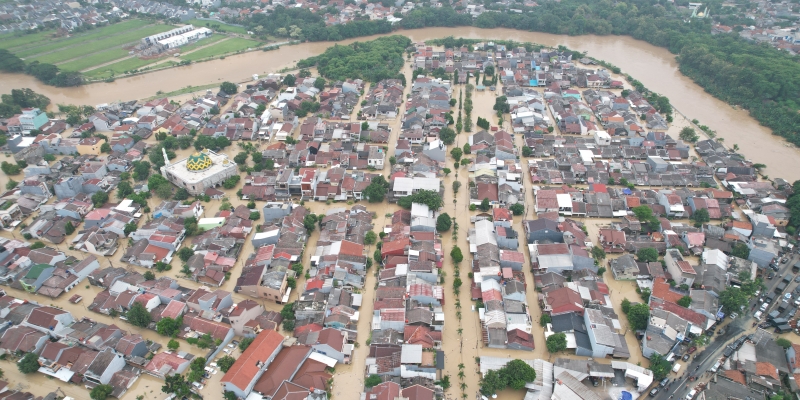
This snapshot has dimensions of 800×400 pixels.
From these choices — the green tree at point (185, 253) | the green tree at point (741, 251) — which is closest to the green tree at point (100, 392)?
the green tree at point (185, 253)

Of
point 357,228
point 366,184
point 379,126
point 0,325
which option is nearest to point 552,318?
point 357,228

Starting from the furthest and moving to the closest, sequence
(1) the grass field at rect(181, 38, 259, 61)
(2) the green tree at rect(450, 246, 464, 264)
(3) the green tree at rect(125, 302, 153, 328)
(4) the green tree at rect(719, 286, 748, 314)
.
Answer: (1) the grass field at rect(181, 38, 259, 61) → (2) the green tree at rect(450, 246, 464, 264) → (4) the green tree at rect(719, 286, 748, 314) → (3) the green tree at rect(125, 302, 153, 328)

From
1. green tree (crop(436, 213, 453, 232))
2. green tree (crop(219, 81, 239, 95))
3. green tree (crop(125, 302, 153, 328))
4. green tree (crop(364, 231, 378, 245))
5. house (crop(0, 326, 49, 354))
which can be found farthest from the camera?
green tree (crop(219, 81, 239, 95))

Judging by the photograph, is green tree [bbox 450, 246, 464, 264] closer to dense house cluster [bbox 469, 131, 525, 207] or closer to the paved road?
dense house cluster [bbox 469, 131, 525, 207]

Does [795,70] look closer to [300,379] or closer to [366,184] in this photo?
[366,184]

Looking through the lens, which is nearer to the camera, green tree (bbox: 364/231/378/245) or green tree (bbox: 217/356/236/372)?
green tree (bbox: 217/356/236/372)

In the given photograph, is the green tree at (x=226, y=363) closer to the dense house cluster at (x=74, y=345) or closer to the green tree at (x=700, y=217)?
the dense house cluster at (x=74, y=345)

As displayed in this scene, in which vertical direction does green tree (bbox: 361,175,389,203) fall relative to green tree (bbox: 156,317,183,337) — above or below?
above

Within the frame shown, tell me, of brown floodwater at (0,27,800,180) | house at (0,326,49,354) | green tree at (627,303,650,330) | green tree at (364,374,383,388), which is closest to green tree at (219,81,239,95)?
brown floodwater at (0,27,800,180)
